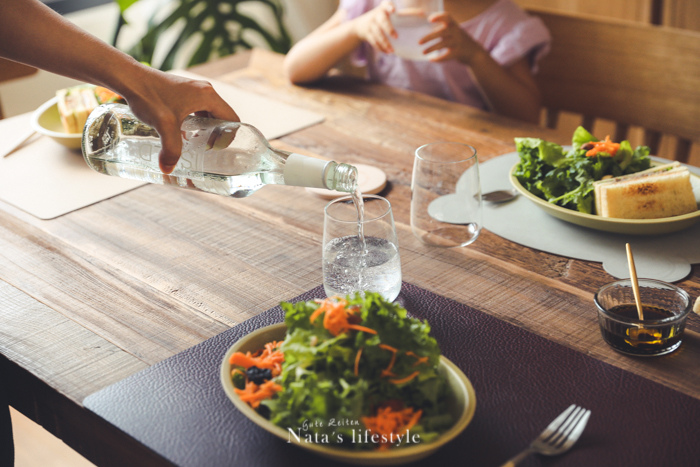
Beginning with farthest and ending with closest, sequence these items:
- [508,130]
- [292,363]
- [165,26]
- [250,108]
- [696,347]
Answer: [165,26] → [250,108] → [508,130] → [696,347] → [292,363]

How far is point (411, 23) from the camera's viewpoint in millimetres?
1473

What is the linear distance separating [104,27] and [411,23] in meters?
Answer: 2.44

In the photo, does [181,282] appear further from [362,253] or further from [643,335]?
[643,335]

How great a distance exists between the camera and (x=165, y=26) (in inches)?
Answer: 115

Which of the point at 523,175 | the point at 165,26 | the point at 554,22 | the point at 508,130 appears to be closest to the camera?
the point at 523,175

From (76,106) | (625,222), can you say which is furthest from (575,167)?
(76,106)

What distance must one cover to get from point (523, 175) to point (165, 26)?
2.19 metres

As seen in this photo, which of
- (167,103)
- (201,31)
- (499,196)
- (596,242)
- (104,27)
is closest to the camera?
(167,103)

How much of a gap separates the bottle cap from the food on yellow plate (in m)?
0.48

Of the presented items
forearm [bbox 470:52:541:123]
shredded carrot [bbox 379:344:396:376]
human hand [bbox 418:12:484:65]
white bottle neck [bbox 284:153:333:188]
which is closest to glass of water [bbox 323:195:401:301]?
white bottle neck [bbox 284:153:333:188]

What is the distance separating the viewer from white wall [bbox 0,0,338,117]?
3.15 metres

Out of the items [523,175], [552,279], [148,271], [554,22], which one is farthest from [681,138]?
[148,271]

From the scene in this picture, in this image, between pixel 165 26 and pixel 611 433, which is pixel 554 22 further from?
pixel 165 26

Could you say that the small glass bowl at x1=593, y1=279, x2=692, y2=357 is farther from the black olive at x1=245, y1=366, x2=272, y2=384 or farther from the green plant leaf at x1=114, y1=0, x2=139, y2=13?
the green plant leaf at x1=114, y1=0, x2=139, y2=13
